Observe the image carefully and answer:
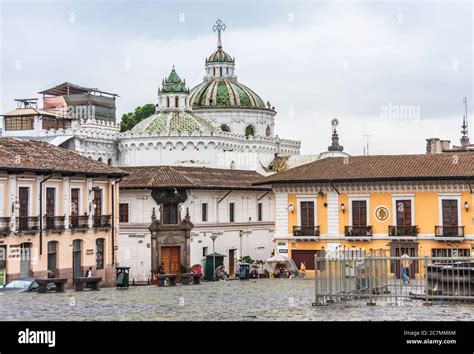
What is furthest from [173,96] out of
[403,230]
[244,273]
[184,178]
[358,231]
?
[403,230]

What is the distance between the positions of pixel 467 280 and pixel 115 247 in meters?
28.7

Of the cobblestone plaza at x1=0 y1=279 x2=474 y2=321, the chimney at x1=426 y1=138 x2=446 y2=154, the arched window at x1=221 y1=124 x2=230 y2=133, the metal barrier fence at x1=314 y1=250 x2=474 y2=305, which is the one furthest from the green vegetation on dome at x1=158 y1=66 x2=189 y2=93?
the metal barrier fence at x1=314 y1=250 x2=474 y2=305

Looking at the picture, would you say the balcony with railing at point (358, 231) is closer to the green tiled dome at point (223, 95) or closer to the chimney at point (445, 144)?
the chimney at point (445, 144)

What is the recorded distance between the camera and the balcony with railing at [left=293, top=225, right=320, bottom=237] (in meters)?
49.9

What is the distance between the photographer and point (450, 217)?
47469 millimetres

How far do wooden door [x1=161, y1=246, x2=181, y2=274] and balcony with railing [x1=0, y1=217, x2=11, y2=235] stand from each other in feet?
62.3

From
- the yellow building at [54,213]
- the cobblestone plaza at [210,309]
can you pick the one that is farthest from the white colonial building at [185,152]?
the cobblestone plaza at [210,309]

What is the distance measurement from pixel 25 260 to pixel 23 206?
241 centimetres

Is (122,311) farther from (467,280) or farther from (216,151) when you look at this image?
(216,151)

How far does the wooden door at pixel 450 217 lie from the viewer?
47.2m

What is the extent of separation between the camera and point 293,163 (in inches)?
3152

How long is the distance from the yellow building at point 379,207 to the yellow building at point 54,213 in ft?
28.5

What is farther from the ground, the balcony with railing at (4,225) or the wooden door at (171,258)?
the balcony with railing at (4,225)
